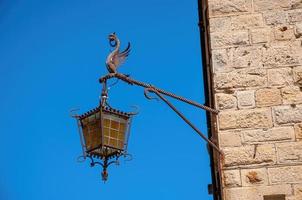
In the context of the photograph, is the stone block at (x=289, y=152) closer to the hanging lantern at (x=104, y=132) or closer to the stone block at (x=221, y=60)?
the stone block at (x=221, y=60)

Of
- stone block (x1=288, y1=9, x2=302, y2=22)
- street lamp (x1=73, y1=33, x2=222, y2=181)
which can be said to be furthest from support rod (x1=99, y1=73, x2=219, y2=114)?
stone block (x1=288, y1=9, x2=302, y2=22)

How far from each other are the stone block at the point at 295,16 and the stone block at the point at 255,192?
153cm

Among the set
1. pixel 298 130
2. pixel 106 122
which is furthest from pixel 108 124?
pixel 298 130

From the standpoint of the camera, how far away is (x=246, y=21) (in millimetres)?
4785

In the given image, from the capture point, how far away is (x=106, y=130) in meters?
4.45

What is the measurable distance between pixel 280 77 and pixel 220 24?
2.46 ft

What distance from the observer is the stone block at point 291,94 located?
4477 mm

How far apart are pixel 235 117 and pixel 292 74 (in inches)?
25.0

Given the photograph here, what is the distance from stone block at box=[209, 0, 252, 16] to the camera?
4840mm

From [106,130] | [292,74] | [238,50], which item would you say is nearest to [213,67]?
[238,50]

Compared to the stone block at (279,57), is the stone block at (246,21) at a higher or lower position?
higher

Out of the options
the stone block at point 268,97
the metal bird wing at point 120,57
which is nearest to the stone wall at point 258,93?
the stone block at point 268,97

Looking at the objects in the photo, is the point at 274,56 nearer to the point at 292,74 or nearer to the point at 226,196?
the point at 292,74

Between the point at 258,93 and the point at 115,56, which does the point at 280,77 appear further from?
the point at 115,56
